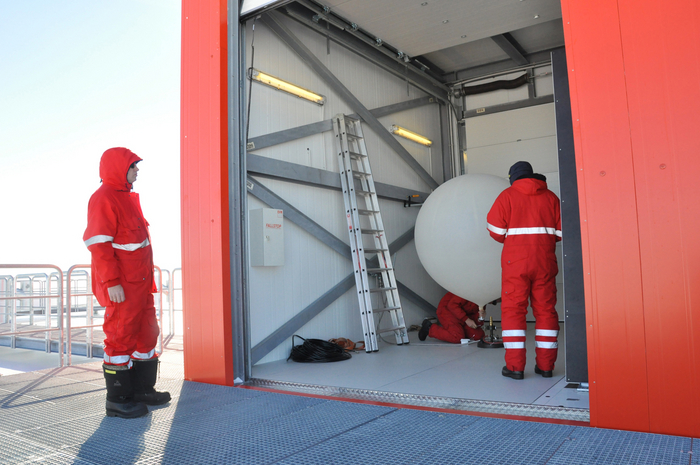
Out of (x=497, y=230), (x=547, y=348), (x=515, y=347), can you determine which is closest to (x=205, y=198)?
(x=497, y=230)

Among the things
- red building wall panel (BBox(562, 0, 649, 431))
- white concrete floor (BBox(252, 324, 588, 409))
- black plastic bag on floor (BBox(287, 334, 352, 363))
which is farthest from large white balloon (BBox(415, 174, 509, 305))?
red building wall panel (BBox(562, 0, 649, 431))

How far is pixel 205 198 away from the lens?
469cm

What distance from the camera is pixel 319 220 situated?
6.46m

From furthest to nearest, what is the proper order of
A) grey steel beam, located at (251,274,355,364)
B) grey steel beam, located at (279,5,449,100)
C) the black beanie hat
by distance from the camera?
grey steel beam, located at (279,5,449,100)
grey steel beam, located at (251,274,355,364)
the black beanie hat

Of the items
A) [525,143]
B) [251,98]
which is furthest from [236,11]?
[525,143]

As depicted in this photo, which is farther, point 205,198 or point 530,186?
point 205,198

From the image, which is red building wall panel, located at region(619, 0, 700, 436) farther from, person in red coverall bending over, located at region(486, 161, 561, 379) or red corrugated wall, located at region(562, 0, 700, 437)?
person in red coverall bending over, located at region(486, 161, 561, 379)

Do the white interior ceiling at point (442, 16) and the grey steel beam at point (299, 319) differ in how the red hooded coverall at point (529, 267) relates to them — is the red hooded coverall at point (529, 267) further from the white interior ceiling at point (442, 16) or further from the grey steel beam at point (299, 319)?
the white interior ceiling at point (442, 16)

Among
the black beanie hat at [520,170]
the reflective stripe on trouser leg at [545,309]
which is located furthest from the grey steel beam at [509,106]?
the reflective stripe on trouser leg at [545,309]

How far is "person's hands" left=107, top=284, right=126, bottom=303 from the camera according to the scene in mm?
3461

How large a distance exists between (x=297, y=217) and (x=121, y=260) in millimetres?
2652

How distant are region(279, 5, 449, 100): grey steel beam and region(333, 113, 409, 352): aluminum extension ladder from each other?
3.69 ft

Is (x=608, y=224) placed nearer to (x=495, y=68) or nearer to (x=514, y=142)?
(x=514, y=142)

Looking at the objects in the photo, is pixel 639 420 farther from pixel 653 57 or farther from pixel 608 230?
pixel 653 57
